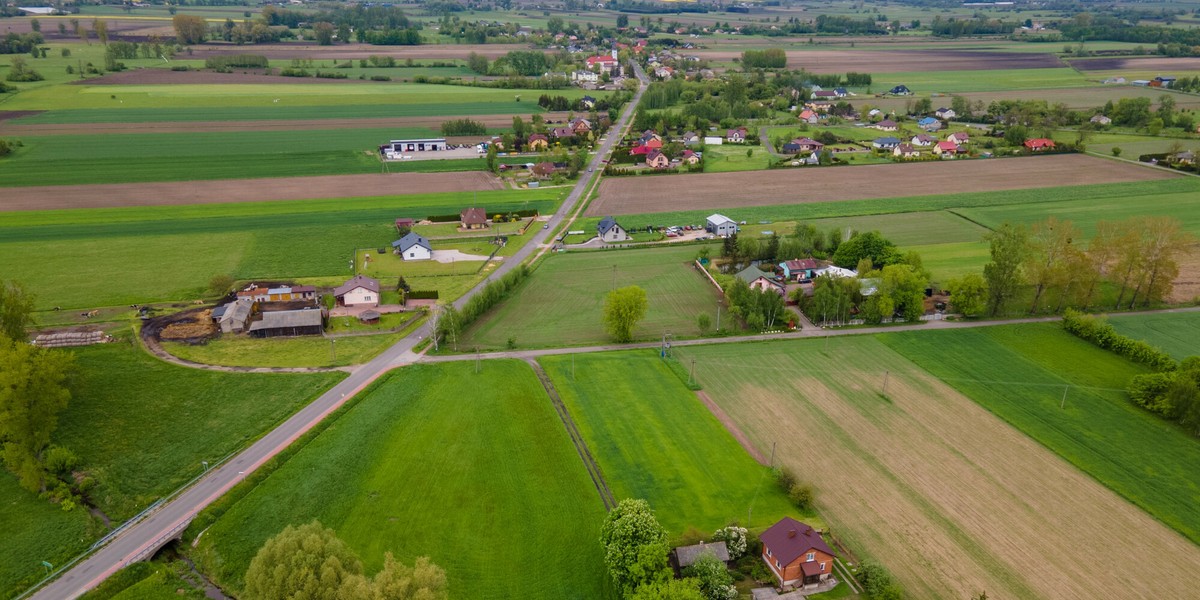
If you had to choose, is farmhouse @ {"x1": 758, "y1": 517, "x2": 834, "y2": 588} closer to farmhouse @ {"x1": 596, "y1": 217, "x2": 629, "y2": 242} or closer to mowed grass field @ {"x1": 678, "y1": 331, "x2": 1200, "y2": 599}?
mowed grass field @ {"x1": 678, "y1": 331, "x2": 1200, "y2": 599}

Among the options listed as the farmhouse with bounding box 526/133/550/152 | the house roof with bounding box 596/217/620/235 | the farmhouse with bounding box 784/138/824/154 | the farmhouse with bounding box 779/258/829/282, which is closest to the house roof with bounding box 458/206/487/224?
the house roof with bounding box 596/217/620/235

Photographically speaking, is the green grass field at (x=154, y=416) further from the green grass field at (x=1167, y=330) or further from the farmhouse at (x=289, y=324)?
the green grass field at (x=1167, y=330)

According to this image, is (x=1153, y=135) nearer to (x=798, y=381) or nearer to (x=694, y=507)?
(x=798, y=381)

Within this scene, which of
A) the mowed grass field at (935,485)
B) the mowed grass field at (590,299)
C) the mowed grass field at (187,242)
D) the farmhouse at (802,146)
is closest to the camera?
the mowed grass field at (935,485)

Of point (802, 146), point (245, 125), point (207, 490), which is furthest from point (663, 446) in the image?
point (245, 125)

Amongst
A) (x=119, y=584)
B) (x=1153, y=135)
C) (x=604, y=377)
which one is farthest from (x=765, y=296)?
(x=1153, y=135)

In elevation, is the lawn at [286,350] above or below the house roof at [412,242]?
below

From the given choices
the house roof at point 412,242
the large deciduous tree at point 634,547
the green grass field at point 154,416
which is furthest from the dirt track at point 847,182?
the large deciduous tree at point 634,547
